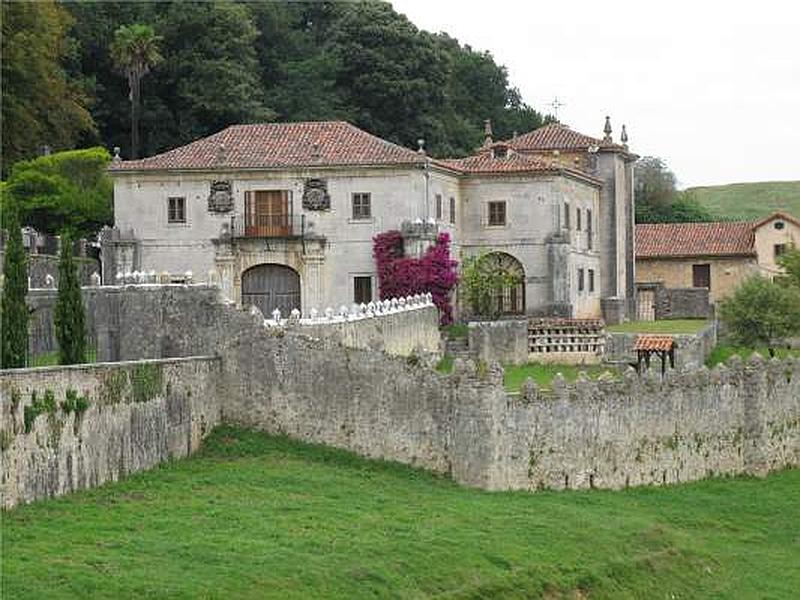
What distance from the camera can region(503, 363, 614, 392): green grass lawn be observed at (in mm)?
59375

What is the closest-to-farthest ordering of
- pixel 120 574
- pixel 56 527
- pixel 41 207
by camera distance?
pixel 120 574, pixel 56 527, pixel 41 207

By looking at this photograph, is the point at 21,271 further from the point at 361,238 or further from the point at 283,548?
the point at 361,238

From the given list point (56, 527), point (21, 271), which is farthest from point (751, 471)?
point (56, 527)

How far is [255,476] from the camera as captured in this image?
4388 cm

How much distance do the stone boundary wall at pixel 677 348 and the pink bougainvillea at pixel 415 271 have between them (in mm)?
5471

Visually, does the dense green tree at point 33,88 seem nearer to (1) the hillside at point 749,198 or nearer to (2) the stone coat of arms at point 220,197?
(2) the stone coat of arms at point 220,197

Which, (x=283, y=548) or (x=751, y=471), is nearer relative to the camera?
(x=283, y=548)

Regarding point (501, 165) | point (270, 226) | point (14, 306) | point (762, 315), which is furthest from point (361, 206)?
point (14, 306)

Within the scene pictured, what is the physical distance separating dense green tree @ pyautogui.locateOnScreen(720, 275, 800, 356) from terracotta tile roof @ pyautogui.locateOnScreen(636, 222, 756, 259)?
87.8ft

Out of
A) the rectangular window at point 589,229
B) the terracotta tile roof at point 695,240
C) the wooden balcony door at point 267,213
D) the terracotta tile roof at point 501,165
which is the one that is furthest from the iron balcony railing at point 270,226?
the terracotta tile roof at point 695,240

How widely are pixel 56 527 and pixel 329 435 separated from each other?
12118 mm

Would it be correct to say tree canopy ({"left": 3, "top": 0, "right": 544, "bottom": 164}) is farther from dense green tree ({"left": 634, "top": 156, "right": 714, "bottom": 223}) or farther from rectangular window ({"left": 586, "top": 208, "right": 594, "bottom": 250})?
dense green tree ({"left": 634, "top": 156, "right": 714, "bottom": 223})

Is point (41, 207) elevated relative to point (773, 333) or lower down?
elevated

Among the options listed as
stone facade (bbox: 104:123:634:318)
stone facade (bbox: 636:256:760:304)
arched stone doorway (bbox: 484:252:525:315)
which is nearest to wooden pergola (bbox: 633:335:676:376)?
arched stone doorway (bbox: 484:252:525:315)
